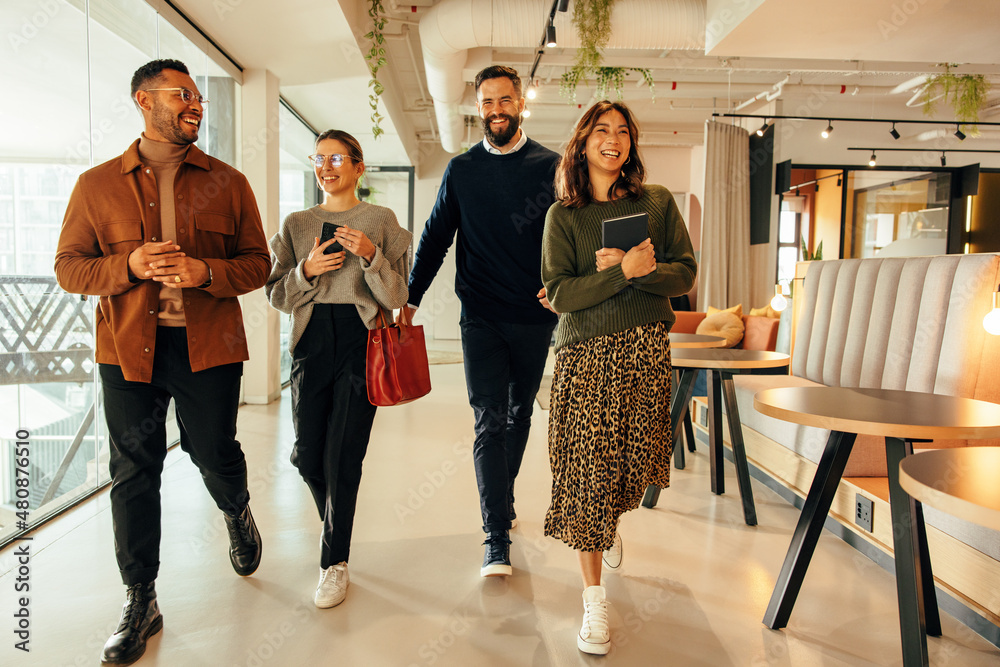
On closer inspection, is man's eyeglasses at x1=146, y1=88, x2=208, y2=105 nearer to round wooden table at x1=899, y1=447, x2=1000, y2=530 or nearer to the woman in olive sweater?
the woman in olive sweater

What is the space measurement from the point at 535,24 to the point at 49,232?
12.6ft

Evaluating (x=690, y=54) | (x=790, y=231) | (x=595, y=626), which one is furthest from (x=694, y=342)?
(x=790, y=231)

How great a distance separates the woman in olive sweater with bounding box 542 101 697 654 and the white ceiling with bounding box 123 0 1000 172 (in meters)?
2.89

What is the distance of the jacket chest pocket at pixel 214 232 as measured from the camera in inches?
70.5

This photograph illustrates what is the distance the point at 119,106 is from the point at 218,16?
107cm

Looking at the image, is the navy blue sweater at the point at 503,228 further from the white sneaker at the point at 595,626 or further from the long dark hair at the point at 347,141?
the white sneaker at the point at 595,626

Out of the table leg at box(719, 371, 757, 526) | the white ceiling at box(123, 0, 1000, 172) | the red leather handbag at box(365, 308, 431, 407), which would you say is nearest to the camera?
the red leather handbag at box(365, 308, 431, 407)

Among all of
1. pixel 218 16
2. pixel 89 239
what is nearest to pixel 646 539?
pixel 89 239

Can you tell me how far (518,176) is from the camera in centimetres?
212

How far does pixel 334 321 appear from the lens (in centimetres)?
189

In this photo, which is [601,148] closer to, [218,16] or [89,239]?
[89,239]

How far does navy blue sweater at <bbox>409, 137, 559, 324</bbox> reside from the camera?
6.86 feet

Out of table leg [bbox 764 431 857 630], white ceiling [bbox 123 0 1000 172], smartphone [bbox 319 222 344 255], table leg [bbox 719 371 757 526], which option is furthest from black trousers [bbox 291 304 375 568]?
white ceiling [bbox 123 0 1000 172]

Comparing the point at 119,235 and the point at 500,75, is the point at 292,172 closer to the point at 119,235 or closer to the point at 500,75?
the point at 500,75
